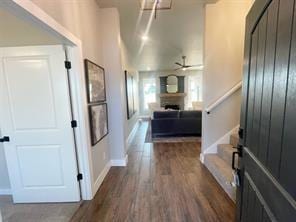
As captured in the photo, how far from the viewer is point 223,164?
2.97 m

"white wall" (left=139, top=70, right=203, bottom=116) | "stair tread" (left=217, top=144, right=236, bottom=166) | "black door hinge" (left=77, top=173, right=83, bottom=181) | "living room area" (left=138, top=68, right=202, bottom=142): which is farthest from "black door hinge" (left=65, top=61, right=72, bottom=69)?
"white wall" (left=139, top=70, right=203, bottom=116)

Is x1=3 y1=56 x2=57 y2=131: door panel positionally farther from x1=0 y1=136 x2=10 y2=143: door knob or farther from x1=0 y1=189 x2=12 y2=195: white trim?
x1=0 y1=189 x2=12 y2=195: white trim

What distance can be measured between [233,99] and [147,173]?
2088 mm

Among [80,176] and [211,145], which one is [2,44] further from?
[211,145]

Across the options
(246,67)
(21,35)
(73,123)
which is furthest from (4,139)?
(246,67)

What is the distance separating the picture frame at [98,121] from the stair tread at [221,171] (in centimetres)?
193

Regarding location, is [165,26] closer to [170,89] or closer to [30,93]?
[30,93]

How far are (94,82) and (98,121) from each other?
60cm

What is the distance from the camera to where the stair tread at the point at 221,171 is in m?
2.46

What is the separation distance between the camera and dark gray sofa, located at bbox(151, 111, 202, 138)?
5.49 m

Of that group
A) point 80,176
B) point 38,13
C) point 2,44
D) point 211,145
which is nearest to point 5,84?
point 2,44

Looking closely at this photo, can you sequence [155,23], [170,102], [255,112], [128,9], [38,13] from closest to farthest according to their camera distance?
A: [255,112] < [38,13] < [128,9] < [155,23] < [170,102]

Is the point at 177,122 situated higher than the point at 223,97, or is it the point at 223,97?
the point at 223,97

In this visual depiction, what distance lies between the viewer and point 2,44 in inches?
88.0
